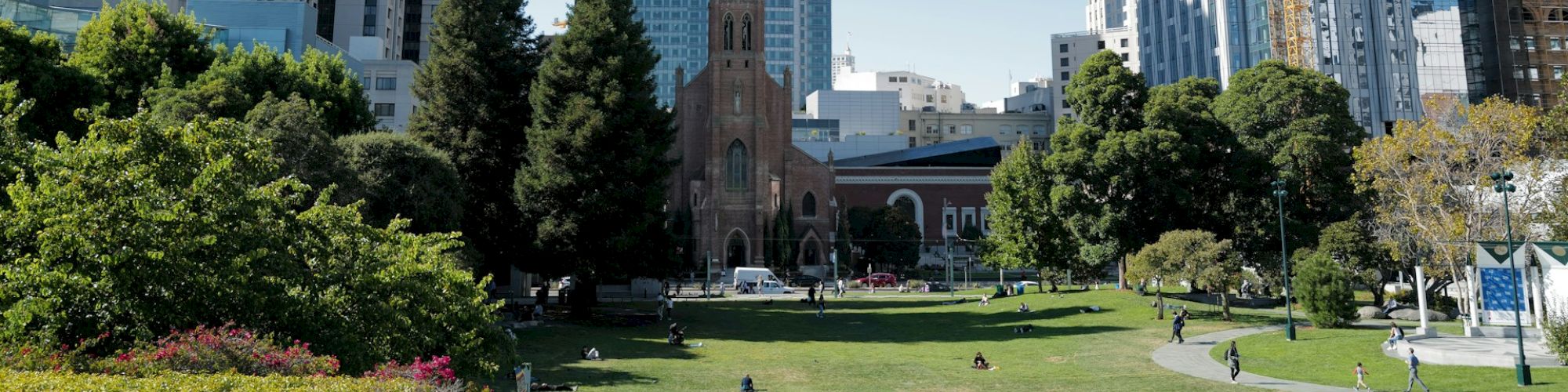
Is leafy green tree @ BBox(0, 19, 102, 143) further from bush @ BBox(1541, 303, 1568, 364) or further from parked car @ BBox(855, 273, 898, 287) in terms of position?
parked car @ BBox(855, 273, 898, 287)

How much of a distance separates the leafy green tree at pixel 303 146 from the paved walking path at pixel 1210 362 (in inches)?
854

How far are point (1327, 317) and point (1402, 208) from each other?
5.19 m

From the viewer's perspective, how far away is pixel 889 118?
122 meters

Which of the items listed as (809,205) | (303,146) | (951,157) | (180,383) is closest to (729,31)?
(809,205)

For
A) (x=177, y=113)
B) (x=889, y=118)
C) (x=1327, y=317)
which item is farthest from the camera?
(x=889, y=118)

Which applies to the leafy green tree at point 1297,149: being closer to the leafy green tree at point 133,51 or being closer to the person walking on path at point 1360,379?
the person walking on path at point 1360,379

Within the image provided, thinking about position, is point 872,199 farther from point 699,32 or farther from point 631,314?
point 699,32

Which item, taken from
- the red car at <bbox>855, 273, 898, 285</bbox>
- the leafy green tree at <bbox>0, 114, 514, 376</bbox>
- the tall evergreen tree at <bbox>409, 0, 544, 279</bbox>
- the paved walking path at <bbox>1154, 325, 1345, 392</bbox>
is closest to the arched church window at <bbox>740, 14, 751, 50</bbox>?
the red car at <bbox>855, 273, 898, 285</bbox>

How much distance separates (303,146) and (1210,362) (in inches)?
932

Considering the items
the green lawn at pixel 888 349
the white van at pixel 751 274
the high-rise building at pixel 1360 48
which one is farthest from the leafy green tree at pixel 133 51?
the high-rise building at pixel 1360 48

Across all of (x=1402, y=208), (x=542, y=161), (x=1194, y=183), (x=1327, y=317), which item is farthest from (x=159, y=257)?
(x=1194, y=183)

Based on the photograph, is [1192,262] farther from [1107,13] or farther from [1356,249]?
[1107,13]

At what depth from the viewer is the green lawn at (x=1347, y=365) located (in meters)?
20.7

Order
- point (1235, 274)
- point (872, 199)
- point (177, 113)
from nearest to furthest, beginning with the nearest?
point (177, 113) → point (1235, 274) → point (872, 199)
